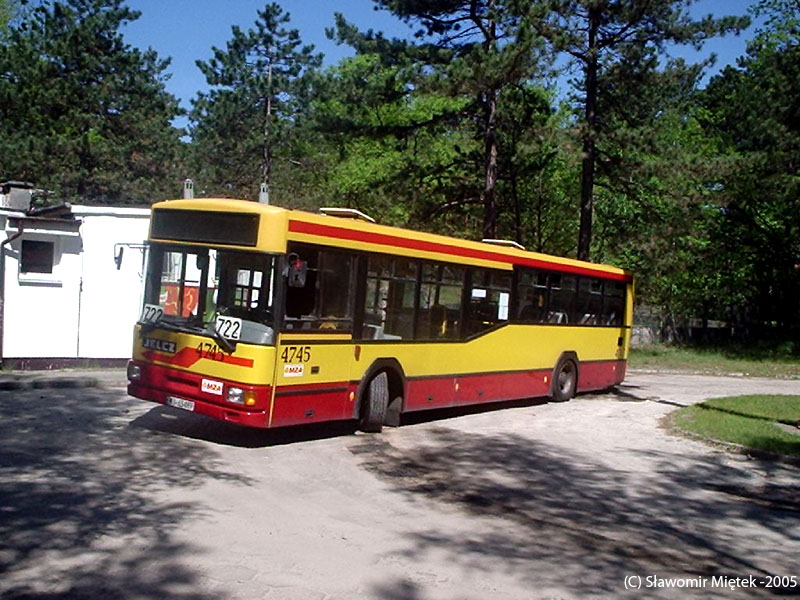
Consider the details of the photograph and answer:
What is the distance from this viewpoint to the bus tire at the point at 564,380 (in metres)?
18.0

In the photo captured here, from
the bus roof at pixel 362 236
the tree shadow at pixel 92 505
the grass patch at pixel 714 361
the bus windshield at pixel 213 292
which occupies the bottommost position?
the tree shadow at pixel 92 505

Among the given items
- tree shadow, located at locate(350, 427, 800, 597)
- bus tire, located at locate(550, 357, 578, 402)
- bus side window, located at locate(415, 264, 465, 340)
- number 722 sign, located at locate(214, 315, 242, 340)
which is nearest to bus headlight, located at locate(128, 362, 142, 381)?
number 722 sign, located at locate(214, 315, 242, 340)

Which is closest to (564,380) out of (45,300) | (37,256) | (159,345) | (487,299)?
(487,299)

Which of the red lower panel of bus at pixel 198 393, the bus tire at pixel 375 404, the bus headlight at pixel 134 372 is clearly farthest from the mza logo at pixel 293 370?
the bus headlight at pixel 134 372

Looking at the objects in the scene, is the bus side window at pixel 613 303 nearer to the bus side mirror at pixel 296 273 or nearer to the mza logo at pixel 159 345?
the bus side mirror at pixel 296 273

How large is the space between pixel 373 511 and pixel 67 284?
12.4 m

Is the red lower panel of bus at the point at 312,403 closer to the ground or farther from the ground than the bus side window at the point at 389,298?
closer to the ground

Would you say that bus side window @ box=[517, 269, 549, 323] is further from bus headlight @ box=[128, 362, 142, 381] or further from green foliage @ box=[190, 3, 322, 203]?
green foliage @ box=[190, 3, 322, 203]

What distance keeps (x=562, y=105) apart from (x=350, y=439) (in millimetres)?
38528

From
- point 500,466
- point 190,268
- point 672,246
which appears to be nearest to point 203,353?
point 190,268

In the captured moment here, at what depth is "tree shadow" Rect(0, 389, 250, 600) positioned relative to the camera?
6.05m

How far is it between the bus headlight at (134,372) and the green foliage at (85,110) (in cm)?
2581

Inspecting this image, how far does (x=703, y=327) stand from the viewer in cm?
4069

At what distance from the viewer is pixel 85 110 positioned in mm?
37625
